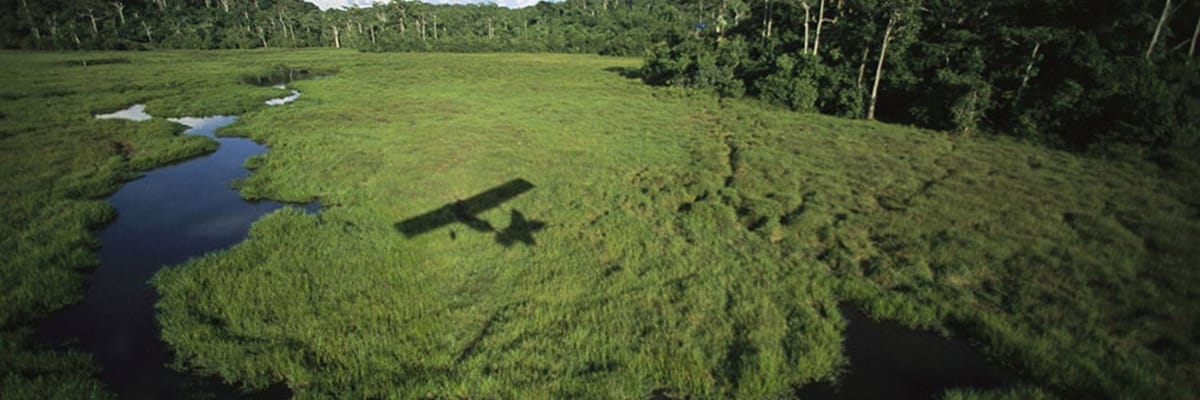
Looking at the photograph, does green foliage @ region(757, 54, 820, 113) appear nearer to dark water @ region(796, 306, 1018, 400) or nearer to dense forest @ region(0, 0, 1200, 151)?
dense forest @ region(0, 0, 1200, 151)

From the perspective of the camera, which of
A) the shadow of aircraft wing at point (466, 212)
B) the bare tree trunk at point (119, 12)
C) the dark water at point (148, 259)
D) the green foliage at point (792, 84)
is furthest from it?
the bare tree trunk at point (119, 12)

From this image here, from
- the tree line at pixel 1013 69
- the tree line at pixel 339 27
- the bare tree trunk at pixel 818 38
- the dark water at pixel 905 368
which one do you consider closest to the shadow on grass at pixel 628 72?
the tree line at pixel 339 27

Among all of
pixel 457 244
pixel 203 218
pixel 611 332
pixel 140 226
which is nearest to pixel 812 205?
pixel 611 332

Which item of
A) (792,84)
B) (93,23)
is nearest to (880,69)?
(792,84)

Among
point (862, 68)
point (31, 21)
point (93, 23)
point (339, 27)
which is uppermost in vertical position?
point (339, 27)

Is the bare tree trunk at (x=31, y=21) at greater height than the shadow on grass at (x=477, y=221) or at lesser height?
greater

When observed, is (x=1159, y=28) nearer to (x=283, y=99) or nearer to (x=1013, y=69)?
(x=1013, y=69)

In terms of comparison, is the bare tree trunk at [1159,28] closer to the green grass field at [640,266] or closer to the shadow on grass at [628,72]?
the green grass field at [640,266]
